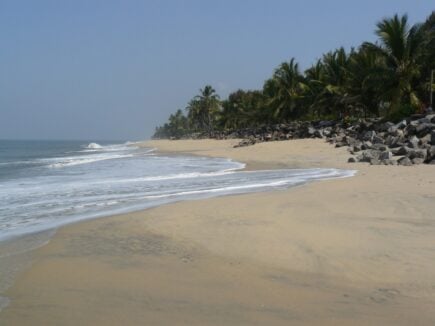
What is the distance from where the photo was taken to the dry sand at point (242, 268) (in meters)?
3.98

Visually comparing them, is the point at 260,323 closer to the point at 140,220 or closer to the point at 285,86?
the point at 140,220

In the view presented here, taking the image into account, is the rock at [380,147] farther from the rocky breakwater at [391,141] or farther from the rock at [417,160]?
the rock at [417,160]

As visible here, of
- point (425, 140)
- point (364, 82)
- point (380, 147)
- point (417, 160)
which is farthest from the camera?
point (364, 82)

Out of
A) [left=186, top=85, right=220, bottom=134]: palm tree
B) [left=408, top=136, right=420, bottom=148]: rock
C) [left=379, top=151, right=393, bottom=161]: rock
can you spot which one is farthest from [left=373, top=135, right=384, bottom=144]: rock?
[left=186, top=85, right=220, bottom=134]: palm tree

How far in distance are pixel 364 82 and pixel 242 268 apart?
29.7 m

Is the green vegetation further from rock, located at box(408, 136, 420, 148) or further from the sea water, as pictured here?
the sea water

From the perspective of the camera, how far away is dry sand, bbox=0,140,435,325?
13.1ft

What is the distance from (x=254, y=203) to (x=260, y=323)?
550 cm

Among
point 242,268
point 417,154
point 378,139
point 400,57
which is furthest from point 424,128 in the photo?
point 242,268

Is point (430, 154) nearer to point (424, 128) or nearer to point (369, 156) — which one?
point (369, 156)

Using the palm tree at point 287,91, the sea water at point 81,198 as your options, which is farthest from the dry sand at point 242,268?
the palm tree at point 287,91

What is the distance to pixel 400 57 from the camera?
96.5ft

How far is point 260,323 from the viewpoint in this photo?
3.76 meters

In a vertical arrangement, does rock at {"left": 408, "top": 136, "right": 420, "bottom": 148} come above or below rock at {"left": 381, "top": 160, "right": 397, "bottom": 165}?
above
